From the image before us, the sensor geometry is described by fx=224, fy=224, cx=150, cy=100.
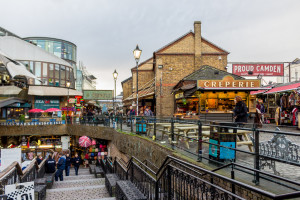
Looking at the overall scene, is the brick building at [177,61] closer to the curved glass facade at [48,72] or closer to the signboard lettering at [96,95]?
the signboard lettering at [96,95]

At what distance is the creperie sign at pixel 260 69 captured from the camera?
15.5 m

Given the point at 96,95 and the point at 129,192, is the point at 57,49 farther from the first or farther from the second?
the point at 129,192

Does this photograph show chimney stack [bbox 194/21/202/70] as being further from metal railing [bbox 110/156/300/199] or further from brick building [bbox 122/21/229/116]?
metal railing [bbox 110/156/300/199]

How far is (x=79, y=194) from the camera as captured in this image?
6.80 m

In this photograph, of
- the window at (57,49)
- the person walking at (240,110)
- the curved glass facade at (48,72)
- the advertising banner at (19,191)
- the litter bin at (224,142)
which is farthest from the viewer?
the window at (57,49)

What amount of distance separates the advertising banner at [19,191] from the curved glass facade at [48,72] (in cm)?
2820

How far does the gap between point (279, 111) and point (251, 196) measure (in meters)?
11.6

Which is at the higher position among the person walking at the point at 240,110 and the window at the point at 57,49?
the window at the point at 57,49

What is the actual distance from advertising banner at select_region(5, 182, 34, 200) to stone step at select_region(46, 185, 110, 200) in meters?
2.01

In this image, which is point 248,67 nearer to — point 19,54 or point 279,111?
point 279,111

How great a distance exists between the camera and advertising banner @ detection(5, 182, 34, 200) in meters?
4.44

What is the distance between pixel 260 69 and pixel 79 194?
14.2 m

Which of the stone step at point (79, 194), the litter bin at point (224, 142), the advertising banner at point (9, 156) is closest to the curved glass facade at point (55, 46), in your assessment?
the advertising banner at point (9, 156)

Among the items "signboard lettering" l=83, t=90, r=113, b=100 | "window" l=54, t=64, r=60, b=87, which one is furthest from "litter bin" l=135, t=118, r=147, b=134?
"window" l=54, t=64, r=60, b=87
